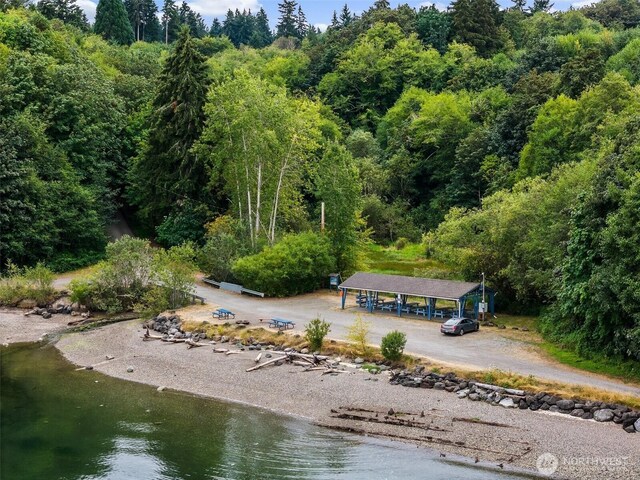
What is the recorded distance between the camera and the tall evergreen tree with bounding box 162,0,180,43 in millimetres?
137500

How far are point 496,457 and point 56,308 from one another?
1329 inches

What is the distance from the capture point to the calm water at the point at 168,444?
2134cm

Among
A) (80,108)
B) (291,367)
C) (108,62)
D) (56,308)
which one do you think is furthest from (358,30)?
(291,367)

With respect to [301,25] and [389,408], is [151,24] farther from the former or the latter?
[389,408]

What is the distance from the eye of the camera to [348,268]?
49.5 metres

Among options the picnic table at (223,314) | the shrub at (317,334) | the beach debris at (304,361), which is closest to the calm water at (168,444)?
the beach debris at (304,361)

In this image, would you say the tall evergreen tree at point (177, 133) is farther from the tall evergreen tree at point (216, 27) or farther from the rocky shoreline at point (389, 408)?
the tall evergreen tree at point (216, 27)

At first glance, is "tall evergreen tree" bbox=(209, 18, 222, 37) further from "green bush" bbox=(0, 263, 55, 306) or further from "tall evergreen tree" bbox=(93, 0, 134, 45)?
"green bush" bbox=(0, 263, 55, 306)

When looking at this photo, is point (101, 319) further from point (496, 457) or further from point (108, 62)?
point (108, 62)

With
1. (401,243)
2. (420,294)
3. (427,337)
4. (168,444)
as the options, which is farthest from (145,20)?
(168,444)

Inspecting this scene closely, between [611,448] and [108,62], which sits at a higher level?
[108,62]

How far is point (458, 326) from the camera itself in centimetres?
3531

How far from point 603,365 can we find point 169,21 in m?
130

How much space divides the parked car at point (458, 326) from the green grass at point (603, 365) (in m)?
5.06
